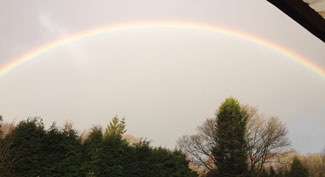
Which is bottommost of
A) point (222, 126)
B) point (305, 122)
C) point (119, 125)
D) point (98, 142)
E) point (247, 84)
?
point (98, 142)

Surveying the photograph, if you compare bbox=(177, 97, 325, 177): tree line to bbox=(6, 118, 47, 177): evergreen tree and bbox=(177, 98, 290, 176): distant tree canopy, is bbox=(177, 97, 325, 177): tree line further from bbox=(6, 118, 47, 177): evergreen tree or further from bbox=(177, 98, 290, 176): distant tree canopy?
bbox=(6, 118, 47, 177): evergreen tree

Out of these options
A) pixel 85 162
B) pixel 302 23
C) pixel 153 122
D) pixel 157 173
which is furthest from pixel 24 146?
pixel 153 122

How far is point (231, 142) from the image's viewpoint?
19.0m

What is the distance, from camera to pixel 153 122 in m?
38.6

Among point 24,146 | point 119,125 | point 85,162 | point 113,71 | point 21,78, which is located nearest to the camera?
point 24,146

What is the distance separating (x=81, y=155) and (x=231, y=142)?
1242cm

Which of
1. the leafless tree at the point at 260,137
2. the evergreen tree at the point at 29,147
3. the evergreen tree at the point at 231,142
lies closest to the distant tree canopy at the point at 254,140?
the leafless tree at the point at 260,137

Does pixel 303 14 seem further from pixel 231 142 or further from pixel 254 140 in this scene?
pixel 254 140

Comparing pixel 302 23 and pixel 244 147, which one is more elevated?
pixel 244 147

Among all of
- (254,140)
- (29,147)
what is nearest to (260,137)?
(254,140)

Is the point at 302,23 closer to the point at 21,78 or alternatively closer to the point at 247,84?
the point at 21,78

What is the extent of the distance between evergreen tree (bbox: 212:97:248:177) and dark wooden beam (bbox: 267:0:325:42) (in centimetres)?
1830

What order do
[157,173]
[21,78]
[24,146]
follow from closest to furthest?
1. [24,146]
2. [157,173]
3. [21,78]

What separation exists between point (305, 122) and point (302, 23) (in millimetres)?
41169
